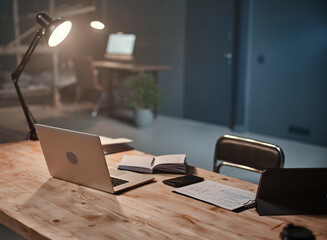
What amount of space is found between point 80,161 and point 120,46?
586cm

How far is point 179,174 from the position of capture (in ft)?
6.30

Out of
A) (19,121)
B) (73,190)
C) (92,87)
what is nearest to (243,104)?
(92,87)

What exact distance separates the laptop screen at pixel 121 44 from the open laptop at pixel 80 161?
214 inches

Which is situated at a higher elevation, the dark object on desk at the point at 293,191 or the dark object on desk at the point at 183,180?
the dark object on desk at the point at 293,191

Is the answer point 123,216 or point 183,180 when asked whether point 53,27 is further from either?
point 123,216

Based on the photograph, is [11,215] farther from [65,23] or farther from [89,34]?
[89,34]

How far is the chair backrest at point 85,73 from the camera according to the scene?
22.4ft

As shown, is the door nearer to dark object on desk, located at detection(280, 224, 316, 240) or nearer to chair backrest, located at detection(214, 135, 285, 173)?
chair backrest, located at detection(214, 135, 285, 173)

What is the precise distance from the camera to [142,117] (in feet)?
20.7

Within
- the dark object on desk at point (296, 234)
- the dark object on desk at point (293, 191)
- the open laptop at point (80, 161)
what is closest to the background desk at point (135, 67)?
the open laptop at point (80, 161)

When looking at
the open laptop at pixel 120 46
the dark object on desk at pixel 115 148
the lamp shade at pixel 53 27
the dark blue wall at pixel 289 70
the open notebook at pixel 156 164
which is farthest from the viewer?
the open laptop at pixel 120 46

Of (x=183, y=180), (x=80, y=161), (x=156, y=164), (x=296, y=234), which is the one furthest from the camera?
(x=156, y=164)

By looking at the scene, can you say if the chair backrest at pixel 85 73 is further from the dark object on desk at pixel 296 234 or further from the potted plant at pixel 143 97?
the dark object on desk at pixel 296 234

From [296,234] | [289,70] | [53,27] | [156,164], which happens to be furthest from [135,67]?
[296,234]
